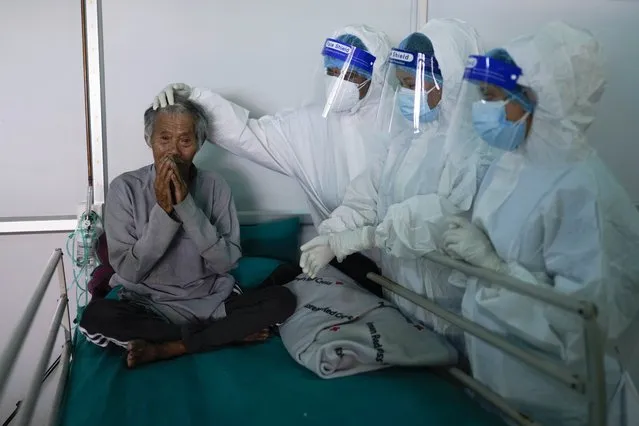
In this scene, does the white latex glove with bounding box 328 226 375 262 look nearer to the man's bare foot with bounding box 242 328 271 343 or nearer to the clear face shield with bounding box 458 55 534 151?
the man's bare foot with bounding box 242 328 271 343

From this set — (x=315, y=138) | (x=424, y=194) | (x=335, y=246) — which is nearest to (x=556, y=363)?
(x=424, y=194)

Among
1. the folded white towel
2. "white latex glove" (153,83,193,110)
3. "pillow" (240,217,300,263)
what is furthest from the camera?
"pillow" (240,217,300,263)

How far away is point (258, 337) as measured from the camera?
1.94m

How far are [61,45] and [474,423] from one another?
2.12 metres

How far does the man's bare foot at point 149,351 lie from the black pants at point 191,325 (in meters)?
0.03

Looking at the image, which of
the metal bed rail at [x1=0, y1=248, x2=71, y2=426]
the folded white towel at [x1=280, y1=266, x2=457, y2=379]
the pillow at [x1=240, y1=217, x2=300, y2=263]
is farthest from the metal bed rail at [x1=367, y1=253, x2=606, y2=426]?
the pillow at [x1=240, y1=217, x2=300, y2=263]

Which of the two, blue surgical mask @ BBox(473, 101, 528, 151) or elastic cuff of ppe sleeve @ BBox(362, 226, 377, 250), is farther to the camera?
elastic cuff of ppe sleeve @ BBox(362, 226, 377, 250)

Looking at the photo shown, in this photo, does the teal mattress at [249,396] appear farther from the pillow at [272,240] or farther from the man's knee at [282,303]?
the pillow at [272,240]

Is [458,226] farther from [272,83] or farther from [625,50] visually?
[625,50]

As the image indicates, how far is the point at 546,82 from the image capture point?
1.34 metres

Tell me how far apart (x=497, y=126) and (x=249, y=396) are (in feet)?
3.21

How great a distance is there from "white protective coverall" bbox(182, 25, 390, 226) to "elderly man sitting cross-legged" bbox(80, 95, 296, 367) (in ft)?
0.76

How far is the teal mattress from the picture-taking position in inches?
56.4

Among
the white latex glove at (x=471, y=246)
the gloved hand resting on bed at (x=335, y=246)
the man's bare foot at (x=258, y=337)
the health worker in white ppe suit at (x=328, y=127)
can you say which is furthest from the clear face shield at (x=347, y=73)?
the man's bare foot at (x=258, y=337)
